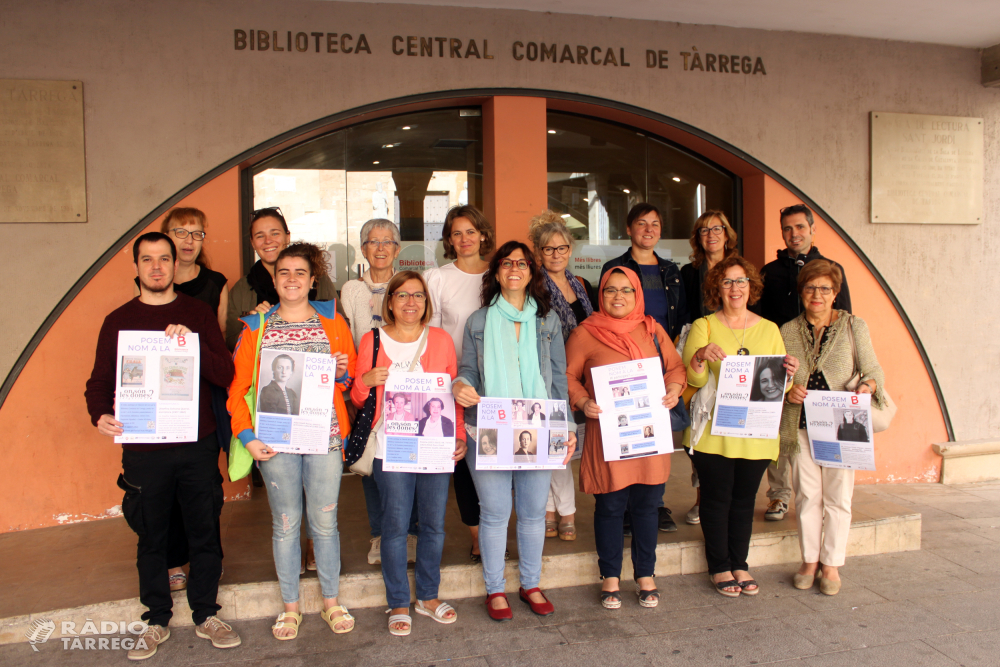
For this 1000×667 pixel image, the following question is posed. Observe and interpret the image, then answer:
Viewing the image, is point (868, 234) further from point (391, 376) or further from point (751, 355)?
point (391, 376)

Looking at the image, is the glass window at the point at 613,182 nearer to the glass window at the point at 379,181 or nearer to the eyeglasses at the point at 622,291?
the glass window at the point at 379,181

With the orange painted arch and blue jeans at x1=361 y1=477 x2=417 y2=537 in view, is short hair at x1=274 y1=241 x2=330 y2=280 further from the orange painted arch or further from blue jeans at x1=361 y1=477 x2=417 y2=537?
the orange painted arch

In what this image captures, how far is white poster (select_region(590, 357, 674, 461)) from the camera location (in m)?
3.33

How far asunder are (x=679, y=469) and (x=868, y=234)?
107 inches

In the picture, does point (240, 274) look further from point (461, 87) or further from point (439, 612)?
point (439, 612)

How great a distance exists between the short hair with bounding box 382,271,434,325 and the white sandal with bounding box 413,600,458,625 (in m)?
1.46

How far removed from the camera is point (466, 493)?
3.64m

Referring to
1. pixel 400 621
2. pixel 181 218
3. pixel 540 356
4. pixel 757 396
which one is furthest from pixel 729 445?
pixel 181 218

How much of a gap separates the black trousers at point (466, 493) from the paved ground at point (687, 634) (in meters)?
0.47

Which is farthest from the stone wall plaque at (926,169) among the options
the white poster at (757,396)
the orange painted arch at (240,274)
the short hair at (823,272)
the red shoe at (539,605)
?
the red shoe at (539,605)

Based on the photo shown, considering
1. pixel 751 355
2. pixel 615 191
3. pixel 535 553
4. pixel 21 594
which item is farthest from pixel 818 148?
pixel 21 594

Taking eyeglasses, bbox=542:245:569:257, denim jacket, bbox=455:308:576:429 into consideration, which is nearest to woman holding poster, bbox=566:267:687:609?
denim jacket, bbox=455:308:576:429

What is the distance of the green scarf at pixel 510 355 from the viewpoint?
10.7 ft

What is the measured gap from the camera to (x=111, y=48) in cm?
459
